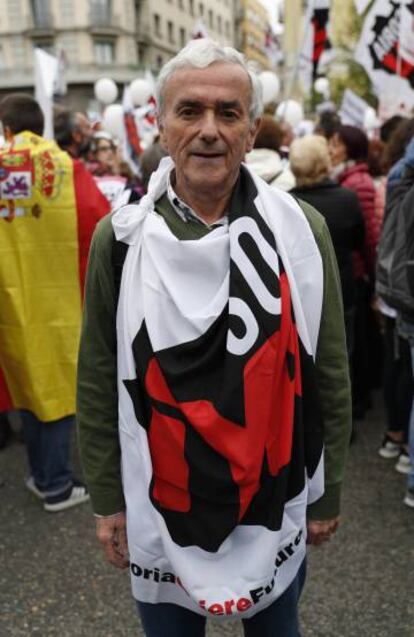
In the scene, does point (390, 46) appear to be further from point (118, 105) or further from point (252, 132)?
point (118, 105)

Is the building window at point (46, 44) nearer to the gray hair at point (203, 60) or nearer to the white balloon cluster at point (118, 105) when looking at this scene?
the white balloon cluster at point (118, 105)

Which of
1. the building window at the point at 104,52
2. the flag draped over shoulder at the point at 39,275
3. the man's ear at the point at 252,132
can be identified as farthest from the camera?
the building window at the point at 104,52

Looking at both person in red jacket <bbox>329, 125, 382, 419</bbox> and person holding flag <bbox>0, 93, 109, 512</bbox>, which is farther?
person in red jacket <bbox>329, 125, 382, 419</bbox>

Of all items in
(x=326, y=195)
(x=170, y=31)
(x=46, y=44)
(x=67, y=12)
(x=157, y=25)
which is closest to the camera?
(x=326, y=195)

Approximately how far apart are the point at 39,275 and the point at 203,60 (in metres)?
1.79

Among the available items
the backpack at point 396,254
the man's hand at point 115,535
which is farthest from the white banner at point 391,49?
the man's hand at point 115,535

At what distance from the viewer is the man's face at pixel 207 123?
125 cm

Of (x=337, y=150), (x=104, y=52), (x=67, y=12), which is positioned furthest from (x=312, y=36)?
(x=67, y=12)

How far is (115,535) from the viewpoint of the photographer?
A: 4.86 ft

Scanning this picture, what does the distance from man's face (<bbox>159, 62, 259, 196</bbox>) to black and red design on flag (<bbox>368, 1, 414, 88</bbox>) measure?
5.06 m

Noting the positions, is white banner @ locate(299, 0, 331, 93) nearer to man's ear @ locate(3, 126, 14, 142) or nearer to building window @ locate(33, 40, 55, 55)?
man's ear @ locate(3, 126, 14, 142)

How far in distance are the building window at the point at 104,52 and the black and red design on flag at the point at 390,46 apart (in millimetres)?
37868

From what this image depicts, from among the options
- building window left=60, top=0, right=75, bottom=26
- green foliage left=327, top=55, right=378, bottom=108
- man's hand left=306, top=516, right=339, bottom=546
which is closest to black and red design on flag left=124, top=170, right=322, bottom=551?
man's hand left=306, top=516, right=339, bottom=546

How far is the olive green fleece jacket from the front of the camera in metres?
1.37
